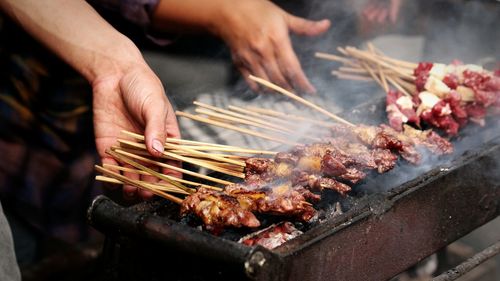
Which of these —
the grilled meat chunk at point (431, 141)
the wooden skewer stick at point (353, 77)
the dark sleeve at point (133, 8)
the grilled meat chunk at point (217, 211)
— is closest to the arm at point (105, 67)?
the grilled meat chunk at point (217, 211)

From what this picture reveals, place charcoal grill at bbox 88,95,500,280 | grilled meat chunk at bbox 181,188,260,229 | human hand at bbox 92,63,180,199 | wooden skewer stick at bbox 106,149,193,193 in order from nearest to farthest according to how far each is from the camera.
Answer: charcoal grill at bbox 88,95,500,280 → grilled meat chunk at bbox 181,188,260,229 → wooden skewer stick at bbox 106,149,193,193 → human hand at bbox 92,63,180,199

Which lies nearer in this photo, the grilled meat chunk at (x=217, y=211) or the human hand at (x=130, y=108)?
the grilled meat chunk at (x=217, y=211)

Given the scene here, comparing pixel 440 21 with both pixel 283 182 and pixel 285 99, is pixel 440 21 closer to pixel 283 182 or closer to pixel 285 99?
pixel 285 99

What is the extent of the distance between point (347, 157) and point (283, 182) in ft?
1.36

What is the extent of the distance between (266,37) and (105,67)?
153 centimetres

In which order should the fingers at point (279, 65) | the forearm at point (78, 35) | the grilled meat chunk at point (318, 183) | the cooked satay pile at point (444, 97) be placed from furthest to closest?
the fingers at point (279, 65) → the cooked satay pile at point (444, 97) → the forearm at point (78, 35) → the grilled meat chunk at point (318, 183)

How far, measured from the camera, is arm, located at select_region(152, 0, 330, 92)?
550 centimetres

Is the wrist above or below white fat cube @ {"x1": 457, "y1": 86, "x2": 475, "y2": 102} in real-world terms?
below

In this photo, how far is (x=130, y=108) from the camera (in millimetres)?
4164

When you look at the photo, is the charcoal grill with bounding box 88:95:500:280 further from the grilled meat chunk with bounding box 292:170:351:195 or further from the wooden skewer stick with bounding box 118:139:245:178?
the wooden skewer stick with bounding box 118:139:245:178

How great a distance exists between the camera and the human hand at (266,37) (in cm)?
549

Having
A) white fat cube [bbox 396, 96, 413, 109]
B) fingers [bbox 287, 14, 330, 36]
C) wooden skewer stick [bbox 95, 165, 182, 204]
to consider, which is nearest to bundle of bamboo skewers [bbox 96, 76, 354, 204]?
wooden skewer stick [bbox 95, 165, 182, 204]

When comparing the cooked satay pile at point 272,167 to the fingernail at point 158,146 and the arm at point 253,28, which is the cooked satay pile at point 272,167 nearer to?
the fingernail at point 158,146

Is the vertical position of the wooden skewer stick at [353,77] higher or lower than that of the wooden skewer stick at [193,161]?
higher
